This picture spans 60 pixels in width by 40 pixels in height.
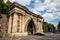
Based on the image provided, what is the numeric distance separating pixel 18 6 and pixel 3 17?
4.69 meters

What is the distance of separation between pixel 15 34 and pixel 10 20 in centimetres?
361

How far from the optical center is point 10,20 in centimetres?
2003

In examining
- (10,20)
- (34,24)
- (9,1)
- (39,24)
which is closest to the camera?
(10,20)

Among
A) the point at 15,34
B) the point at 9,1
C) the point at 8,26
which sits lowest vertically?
the point at 15,34

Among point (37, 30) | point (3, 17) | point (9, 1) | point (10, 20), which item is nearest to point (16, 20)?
point (10, 20)

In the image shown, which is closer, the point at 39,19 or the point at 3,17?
the point at 3,17

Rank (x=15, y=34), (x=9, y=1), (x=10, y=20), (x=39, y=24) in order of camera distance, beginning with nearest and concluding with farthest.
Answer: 1. (x=15, y=34)
2. (x=10, y=20)
3. (x=39, y=24)
4. (x=9, y=1)

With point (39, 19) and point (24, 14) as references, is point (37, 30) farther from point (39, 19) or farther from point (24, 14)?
point (24, 14)

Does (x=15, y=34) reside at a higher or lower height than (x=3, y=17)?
lower

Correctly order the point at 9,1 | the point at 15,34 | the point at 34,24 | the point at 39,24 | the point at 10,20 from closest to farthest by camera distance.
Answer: the point at 15,34 → the point at 10,20 → the point at 34,24 → the point at 39,24 → the point at 9,1

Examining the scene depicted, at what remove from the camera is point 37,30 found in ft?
82.2

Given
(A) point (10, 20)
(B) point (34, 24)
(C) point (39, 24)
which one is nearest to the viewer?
(A) point (10, 20)

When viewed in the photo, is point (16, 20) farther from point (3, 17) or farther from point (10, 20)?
point (3, 17)

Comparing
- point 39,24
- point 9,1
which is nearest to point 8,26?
point 39,24
